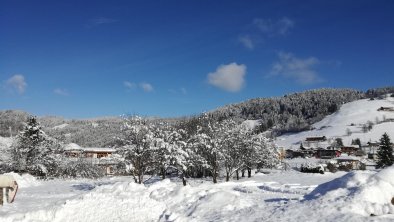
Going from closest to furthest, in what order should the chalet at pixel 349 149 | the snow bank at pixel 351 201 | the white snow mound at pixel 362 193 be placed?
the snow bank at pixel 351 201 < the white snow mound at pixel 362 193 < the chalet at pixel 349 149

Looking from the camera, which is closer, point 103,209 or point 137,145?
point 103,209

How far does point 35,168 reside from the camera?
222 ft

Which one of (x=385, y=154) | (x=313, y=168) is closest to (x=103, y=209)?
(x=313, y=168)

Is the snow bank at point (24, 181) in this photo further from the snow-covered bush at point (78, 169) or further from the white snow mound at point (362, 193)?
the white snow mound at point (362, 193)

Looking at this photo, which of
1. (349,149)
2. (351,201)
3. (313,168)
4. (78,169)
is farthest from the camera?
(349,149)

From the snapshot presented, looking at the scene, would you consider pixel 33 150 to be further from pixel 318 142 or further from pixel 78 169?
pixel 318 142

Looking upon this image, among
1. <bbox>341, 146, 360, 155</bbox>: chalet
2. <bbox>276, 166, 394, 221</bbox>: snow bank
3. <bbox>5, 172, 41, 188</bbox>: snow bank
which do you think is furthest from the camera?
<bbox>341, 146, 360, 155</bbox>: chalet

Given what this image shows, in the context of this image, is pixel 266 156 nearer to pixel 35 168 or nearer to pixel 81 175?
pixel 81 175

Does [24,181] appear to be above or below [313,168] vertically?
above

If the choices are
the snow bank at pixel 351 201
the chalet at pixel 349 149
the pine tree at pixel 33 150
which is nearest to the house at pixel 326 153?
the chalet at pixel 349 149

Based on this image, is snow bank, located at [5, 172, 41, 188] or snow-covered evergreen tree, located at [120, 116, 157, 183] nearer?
snow-covered evergreen tree, located at [120, 116, 157, 183]

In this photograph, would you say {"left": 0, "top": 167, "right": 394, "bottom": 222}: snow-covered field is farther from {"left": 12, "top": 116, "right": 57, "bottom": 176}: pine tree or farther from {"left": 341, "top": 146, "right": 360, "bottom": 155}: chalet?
{"left": 341, "top": 146, "right": 360, "bottom": 155}: chalet

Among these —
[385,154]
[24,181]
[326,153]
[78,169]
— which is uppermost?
[326,153]

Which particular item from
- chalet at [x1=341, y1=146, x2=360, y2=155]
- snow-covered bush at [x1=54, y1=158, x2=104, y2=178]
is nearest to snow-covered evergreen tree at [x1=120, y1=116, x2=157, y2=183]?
snow-covered bush at [x1=54, y1=158, x2=104, y2=178]
